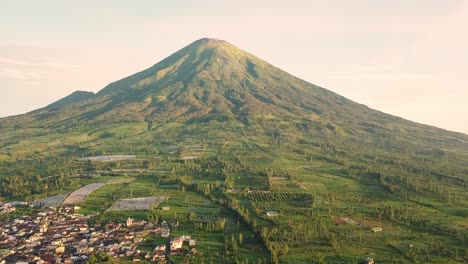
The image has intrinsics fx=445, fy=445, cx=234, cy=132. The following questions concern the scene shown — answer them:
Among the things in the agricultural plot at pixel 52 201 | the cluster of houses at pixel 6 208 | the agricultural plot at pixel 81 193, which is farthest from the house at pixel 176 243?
the cluster of houses at pixel 6 208

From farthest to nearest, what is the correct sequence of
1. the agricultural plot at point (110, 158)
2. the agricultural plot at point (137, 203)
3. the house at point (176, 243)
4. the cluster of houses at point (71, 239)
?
the agricultural plot at point (110, 158) < the agricultural plot at point (137, 203) < the house at point (176, 243) < the cluster of houses at point (71, 239)

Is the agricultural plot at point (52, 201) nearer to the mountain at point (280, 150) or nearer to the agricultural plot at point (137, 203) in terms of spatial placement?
the agricultural plot at point (137, 203)

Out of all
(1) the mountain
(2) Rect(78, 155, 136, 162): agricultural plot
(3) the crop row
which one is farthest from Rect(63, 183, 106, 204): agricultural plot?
(3) the crop row

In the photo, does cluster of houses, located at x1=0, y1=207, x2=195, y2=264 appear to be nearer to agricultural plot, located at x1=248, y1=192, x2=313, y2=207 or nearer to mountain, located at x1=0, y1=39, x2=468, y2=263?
mountain, located at x1=0, y1=39, x2=468, y2=263

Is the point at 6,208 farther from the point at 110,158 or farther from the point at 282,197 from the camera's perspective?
the point at 110,158

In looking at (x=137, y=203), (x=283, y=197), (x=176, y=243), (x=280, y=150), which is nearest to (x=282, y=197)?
(x=283, y=197)

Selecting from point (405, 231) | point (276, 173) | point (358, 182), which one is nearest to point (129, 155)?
point (276, 173)
